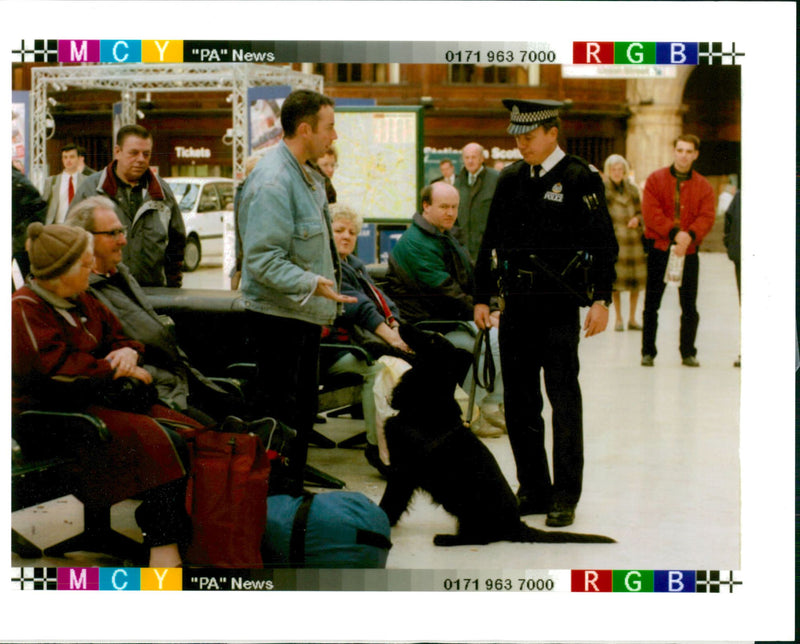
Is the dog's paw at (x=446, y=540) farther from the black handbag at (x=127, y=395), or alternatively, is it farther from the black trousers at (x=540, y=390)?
the black handbag at (x=127, y=395)

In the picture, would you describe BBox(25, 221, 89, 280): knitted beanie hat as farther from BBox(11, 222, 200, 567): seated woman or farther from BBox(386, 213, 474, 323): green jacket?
BBox(386, 213, 474, 323): green jacket

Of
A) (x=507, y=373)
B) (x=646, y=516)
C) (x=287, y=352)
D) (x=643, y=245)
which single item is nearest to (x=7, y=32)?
(x=287, y=352)

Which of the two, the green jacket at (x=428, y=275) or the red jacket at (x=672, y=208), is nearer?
the green jacket at (x=428, y=275)

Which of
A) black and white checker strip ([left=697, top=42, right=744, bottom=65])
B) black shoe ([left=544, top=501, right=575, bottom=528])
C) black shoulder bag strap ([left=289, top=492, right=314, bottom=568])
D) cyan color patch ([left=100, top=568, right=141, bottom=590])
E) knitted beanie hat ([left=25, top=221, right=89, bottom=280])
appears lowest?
cyan color patch ([left=100, top=568, right=141, bottom=590])

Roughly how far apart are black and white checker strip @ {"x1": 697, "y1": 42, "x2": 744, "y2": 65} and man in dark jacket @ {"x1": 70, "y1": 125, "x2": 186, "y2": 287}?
2.36 m

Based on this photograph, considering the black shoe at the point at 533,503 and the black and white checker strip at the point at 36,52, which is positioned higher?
the black and white checker strip at the point at 36,52

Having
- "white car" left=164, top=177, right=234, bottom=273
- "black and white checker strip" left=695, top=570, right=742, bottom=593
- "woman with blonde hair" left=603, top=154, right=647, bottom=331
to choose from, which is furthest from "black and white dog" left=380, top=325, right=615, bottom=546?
"woman with blonde hair" left=603, top=154, right=647, bottom=331

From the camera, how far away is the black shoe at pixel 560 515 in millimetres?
4672

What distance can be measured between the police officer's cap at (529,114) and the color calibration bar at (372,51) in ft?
1.32

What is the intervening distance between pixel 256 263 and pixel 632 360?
4642mm

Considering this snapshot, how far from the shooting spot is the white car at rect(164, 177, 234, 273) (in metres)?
5.99

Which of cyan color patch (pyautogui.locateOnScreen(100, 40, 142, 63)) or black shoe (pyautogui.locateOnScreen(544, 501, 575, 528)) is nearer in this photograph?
cyan color patch (pyautogui.locateOnScreen(100, 40, 142, 63))

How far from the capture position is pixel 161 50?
4133mm

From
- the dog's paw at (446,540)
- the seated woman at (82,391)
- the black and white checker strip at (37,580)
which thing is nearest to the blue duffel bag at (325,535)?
the seated woman at (82,391)
